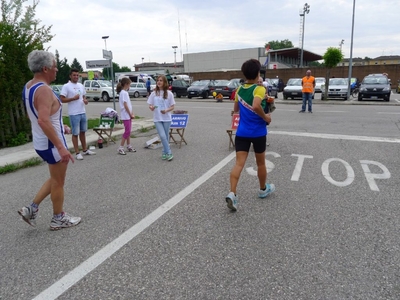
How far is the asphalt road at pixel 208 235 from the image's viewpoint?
2.67 meters

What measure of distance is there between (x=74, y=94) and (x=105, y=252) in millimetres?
4463

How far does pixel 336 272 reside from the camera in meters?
2.81

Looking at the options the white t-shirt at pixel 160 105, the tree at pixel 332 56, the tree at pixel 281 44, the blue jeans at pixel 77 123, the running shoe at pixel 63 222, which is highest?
the tree at pixel 281 44

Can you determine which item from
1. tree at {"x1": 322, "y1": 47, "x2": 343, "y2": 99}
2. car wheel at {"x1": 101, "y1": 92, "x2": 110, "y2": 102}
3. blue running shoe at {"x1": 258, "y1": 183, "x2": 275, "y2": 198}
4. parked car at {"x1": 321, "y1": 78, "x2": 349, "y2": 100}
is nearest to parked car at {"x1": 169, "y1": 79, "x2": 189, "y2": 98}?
car wheel at {"x1": 101, "y1": 92, "x2": 110, "y2": 102}

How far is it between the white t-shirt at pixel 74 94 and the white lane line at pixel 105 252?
3345 mm

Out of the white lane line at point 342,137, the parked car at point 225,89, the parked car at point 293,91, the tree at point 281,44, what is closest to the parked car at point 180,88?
the parked car at point 225,89

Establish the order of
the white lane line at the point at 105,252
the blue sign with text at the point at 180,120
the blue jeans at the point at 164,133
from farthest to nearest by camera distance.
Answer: the blue sign with text at the point at 180,120, the blue jeans at the point at 164,133, the white lane line at the point at 105,252

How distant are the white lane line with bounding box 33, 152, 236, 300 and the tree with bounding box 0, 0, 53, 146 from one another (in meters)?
5.93

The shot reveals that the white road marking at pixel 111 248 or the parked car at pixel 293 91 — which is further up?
the parked car at pixel 293 91

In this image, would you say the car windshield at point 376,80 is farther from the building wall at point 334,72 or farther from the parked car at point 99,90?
the building wall at point 334,72

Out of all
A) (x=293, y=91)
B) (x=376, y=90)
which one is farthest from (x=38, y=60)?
(x=293, y=91)

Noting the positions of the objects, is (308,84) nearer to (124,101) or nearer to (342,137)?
(342,137)

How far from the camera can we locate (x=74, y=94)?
6699 mm

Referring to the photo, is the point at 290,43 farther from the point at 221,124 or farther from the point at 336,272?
the point at 336,272
